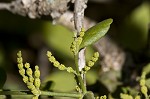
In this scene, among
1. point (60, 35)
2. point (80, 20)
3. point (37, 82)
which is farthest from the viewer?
point (60, 35)

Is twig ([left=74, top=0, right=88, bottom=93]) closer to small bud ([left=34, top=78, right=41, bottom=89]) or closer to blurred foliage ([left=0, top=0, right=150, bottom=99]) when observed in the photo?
small bud ([left=34, top=78, right=41, bottom=89])

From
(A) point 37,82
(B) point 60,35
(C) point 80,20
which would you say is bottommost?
(A) point 37,82

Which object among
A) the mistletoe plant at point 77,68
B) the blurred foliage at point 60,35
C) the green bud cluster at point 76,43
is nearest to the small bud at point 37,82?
the mistletoe plant at point 77,68

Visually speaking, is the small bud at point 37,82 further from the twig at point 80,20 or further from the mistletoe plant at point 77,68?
the twig at point 80,20

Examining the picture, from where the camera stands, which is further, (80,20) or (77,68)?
(80,20)

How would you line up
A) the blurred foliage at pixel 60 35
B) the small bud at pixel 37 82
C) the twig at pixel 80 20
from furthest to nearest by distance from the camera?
1. the blurred foliage at pixel 60 35
2. the twig at pixel 80 20
3. the small bud at pixel 37 82

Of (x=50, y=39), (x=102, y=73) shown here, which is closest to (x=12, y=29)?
(x=50, y=39)

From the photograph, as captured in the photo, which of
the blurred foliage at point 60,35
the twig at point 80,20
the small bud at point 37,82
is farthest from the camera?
the blurred foliage at point 60,35

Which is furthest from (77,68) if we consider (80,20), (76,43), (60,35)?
(60,35)

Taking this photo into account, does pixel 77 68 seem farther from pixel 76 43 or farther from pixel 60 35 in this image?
pixel 60 35

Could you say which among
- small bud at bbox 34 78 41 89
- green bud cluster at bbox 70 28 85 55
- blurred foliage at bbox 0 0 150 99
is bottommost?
small bud at bbox 34 78 41 89

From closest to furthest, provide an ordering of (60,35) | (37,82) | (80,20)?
(37,82)
(80,20)
(60,35)

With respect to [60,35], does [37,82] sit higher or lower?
lower

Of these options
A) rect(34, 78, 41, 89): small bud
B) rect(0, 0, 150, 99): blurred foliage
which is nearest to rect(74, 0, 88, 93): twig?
rect(34, 78, 41, 89): small bud
